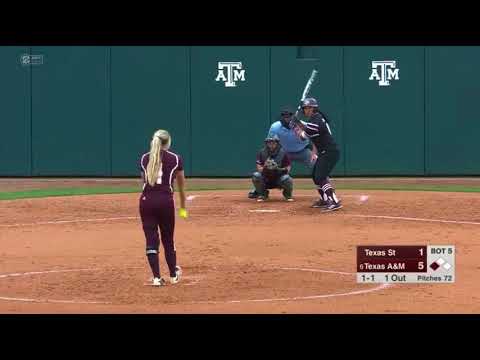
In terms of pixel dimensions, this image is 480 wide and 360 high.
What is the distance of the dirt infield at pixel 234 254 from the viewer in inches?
463

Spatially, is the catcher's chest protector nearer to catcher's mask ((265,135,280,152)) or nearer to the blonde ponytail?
catcher's mask ((265,135,280,152))

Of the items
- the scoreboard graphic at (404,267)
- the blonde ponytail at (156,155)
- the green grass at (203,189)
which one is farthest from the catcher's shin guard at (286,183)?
the blonde ponytail at (156,155)

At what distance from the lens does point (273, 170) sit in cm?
2266

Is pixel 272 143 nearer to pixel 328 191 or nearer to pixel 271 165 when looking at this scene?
pixel 271 165

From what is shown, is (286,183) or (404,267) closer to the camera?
(404,267)

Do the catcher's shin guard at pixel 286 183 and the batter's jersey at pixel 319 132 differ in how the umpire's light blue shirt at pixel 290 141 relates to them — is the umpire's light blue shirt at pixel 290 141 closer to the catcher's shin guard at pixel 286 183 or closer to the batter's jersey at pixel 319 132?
the catcher's shin guard at pixel 286 183

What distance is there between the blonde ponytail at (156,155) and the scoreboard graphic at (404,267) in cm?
292

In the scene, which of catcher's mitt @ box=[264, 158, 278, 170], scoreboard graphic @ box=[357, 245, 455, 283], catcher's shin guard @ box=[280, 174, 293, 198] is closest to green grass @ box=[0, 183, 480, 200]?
catcher's shin guard @ box=[280, 174, 293, 198]

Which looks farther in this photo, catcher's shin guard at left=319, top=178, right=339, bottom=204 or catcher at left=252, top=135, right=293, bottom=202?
catcher at left=252, top=135, right=293, bottom=202

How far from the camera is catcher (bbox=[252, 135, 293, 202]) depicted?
22.7m

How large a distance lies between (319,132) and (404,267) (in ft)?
27.0

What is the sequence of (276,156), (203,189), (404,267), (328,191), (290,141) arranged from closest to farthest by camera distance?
(404,267) → (328,191) → (276,156) → (203,189) → (290,141)

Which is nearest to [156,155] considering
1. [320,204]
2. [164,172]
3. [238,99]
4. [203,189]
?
[164,172]

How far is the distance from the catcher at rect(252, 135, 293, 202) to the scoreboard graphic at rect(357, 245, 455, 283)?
28.7 feet
